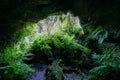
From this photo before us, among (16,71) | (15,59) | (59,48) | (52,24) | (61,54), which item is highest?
(52,24)

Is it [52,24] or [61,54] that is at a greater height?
[52,24]

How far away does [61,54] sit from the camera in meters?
9.66

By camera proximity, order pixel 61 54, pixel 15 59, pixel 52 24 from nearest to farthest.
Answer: pixel 15 59 → pixel 61 54 → pixel 52 24

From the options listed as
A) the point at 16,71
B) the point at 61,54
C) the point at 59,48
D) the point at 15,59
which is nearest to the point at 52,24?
the point at 59,48

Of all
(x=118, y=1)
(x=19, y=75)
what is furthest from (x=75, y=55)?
(x=118, y=1)

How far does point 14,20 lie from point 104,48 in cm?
609

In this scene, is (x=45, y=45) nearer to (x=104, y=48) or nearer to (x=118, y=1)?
(x=104, y=48)

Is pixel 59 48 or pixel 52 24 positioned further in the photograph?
pixel 52 24

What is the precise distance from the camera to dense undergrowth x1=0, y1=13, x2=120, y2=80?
277 inches

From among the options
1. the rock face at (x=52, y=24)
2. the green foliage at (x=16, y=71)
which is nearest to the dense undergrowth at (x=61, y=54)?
the green foliage at (x=16, y=71)

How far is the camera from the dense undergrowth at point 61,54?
7.05m

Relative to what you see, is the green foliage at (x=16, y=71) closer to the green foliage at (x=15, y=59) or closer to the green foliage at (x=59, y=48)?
the green foliage at (x=15, y=59)

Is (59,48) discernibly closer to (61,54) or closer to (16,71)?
(61,54)

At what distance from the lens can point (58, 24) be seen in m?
11.7
